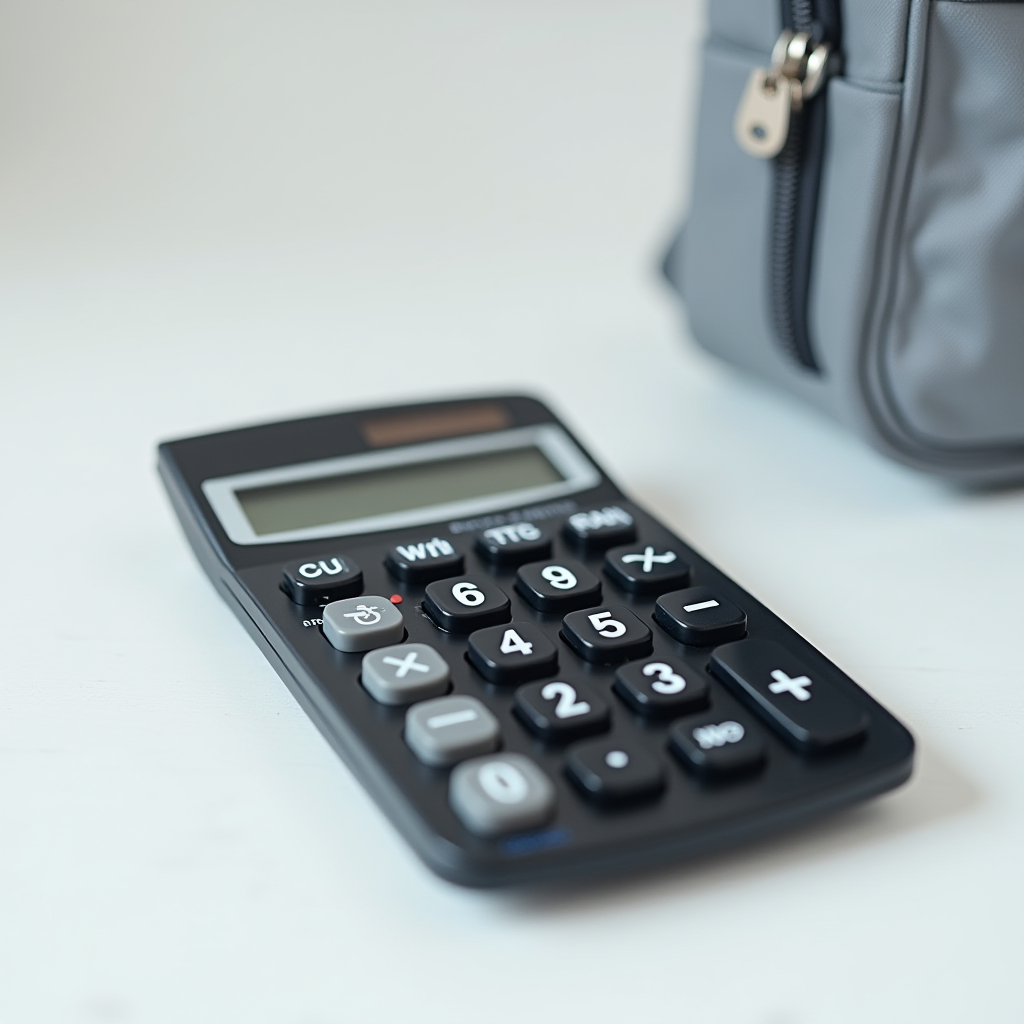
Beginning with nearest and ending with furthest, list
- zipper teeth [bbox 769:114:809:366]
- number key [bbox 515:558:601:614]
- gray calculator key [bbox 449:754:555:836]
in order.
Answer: gray calculator key [bbox 449:754:555:836]
number key [bbox 515:558:601:614]
zipper teeth [bbox 769:114:809:366]

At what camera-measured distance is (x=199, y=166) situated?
0.90 meters

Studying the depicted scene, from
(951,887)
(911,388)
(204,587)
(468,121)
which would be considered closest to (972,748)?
(951,887)

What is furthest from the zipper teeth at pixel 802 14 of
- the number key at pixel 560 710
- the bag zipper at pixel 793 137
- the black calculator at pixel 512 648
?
the number key at pixel 560 710

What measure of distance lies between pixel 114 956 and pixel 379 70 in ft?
2.30

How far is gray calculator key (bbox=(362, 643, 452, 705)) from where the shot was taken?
0.38m

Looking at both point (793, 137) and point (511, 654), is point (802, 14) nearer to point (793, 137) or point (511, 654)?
point (793, 137)

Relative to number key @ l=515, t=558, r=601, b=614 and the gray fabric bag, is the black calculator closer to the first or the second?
number key @ l=515, t=558, r=601, b=614

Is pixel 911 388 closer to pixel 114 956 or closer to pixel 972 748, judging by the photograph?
pixel 972 748

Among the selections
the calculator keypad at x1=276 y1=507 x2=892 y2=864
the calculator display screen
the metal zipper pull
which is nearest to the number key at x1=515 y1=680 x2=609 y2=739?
the calculator keypad at x1=276 y1=507 x2=892 y2=864

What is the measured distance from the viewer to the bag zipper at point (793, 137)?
515 mm

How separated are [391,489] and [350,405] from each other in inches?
6.2

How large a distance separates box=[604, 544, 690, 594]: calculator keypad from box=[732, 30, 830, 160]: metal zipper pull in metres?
0.18

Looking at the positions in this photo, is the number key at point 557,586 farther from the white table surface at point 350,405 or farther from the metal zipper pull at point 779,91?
the metal zipper pull at point 779,91

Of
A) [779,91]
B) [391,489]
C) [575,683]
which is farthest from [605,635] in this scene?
[779,91]
